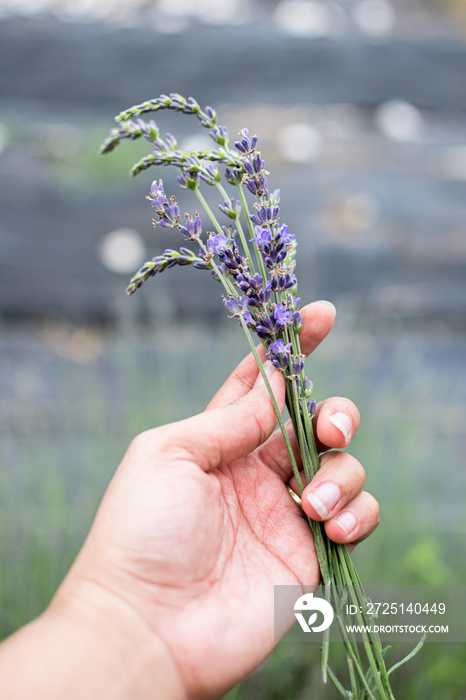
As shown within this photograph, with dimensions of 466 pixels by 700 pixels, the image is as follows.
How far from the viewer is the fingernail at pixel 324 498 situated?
1.00 metres

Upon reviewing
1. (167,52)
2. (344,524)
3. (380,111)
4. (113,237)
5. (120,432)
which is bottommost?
(344,524)

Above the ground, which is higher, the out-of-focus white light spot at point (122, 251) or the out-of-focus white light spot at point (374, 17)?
the out-of-focus white light spot at point (374, 17)

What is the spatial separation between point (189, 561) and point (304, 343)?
0.48m

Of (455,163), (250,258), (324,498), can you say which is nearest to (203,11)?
(455,163)

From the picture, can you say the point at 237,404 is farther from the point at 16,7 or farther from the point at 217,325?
the point at 16,7

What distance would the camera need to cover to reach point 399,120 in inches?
108

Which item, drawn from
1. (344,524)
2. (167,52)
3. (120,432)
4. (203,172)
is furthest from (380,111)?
(344,524)

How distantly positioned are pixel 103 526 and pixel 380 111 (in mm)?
2425

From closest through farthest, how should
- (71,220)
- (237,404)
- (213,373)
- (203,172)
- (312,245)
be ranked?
(203,172) → (237,404) → (213,373) → (312,245) → (71,220)

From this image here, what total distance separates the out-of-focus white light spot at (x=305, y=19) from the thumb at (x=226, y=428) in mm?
2225

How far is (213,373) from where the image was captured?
227 cm

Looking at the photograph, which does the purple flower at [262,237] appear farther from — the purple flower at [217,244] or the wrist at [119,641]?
the wrist at [119,641]

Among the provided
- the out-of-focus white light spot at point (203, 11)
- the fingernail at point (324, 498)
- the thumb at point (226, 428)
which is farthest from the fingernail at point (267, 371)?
the out-of-focus white light spot at point (203, 11)

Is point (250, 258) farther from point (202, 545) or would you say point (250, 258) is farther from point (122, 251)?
point (122, 251)
